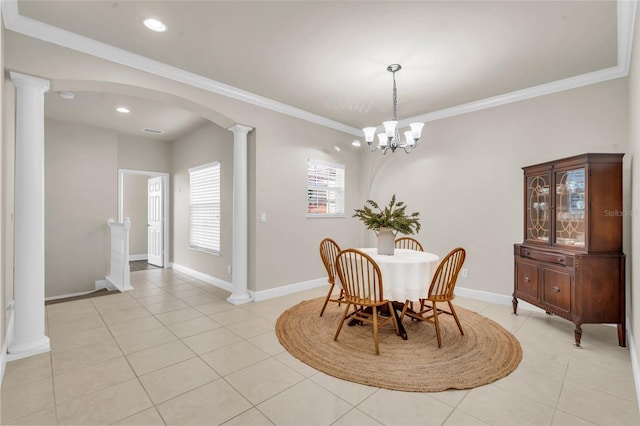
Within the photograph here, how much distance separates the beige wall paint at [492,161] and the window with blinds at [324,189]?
3.31 feet

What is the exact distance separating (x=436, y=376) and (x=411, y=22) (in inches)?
109

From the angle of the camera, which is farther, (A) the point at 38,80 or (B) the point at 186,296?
(B) the point at 186,296

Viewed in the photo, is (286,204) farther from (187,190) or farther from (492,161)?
(492,161)

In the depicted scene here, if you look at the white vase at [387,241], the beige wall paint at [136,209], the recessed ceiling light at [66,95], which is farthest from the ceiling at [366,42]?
the beige wall paint at [136,209]

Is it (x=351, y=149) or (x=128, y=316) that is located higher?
(x=351, y=149)

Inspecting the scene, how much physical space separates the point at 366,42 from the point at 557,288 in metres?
3.02

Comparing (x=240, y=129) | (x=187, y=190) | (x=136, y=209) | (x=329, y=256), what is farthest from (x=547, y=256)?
(x=136, y=209)

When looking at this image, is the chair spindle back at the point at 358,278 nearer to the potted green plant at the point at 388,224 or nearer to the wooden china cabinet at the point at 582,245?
the potted green plant at the point at 388,224

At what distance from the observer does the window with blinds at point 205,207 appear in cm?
525

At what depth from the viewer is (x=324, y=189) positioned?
17.0ft

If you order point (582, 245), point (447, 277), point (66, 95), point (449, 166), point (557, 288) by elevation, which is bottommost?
point (557, 288)

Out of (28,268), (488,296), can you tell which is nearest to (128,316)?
(28,268)

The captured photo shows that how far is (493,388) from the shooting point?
2.12m

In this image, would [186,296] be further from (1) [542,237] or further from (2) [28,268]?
(1) [542,237]
